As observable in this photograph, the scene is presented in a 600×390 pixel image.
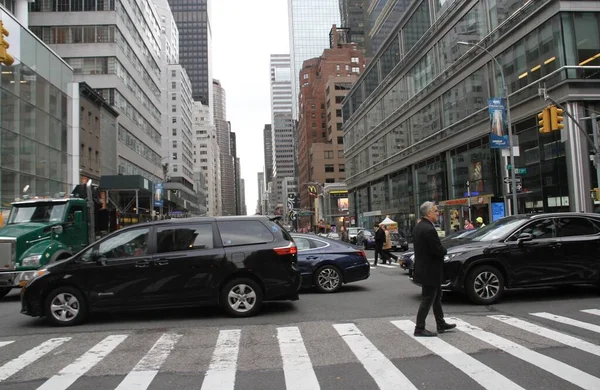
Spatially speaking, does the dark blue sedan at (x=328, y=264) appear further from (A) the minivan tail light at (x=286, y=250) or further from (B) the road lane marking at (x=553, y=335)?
(B) the road lane marking at (x=553, y=335)

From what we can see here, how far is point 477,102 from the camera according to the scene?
111 ft

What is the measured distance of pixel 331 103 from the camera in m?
114

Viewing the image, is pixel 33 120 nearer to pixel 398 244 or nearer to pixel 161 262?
pixel 398 244

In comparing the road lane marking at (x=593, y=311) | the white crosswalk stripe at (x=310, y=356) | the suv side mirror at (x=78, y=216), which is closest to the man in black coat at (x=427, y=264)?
the white crosswalk stripe at (x=310, y=356)

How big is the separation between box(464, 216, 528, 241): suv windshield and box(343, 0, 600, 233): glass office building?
1480cm

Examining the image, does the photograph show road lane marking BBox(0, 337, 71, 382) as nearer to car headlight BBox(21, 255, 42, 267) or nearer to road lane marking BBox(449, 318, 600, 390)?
car headlight BBox(21, 255, 42, 267)

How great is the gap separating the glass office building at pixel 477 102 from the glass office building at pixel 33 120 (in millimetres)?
27045

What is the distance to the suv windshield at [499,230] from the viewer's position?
9.19 m

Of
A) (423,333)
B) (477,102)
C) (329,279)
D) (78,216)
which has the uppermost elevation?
(477,102)

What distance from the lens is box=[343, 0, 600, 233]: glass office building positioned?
24.8 m

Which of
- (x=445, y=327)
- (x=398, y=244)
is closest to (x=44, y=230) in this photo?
(x=445, y=327)

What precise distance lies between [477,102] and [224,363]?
3257cm

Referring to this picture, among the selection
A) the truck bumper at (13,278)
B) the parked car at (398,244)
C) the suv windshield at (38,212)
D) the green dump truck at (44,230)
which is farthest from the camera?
the parked car at (398,244)

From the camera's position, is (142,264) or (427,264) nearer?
(427,264)
